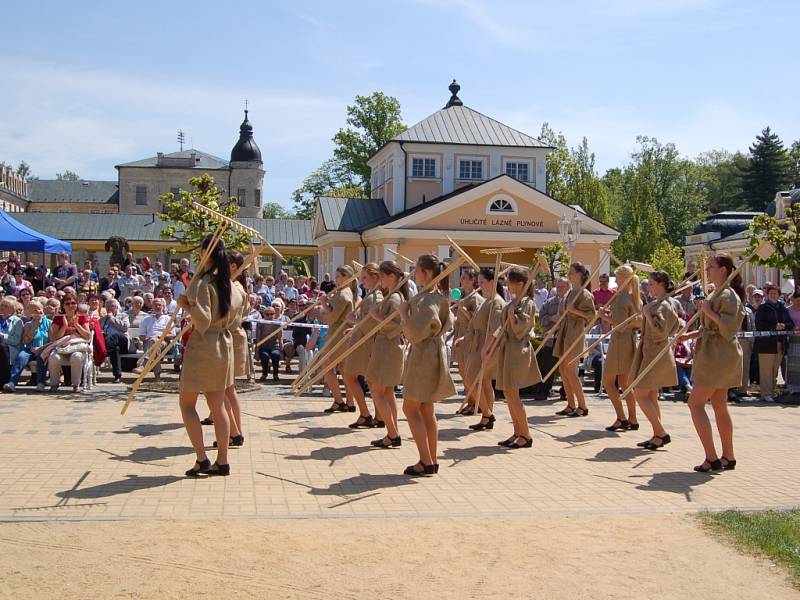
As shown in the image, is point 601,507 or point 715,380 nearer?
point 601,507

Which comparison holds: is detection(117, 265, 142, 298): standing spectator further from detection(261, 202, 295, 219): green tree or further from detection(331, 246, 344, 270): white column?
detection(261, 202, 295, 219): green tree

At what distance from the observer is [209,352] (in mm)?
7891

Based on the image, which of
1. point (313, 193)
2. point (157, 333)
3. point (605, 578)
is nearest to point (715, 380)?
point (605, 578)

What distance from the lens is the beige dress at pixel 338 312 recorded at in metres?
11.8

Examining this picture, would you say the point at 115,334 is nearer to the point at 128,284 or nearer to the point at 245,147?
the point at 128,284

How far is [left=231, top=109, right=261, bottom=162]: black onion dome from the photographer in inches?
3666

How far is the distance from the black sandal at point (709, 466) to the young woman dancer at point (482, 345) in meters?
2.74

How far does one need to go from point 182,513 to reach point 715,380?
16.5 ft

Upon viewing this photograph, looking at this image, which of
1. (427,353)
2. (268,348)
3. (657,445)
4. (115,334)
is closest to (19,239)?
(115,334)

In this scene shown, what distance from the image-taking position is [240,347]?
1004 cm

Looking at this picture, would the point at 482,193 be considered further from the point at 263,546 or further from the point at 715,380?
the point at 263,546

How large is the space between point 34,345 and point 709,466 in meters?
10.6

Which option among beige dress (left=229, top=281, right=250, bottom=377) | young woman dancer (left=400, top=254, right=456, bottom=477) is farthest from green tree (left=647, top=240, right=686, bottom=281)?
young woman dancer (left=400, top=254, right=456, bottom=477)

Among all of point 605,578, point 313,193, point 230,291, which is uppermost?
point 313,193
